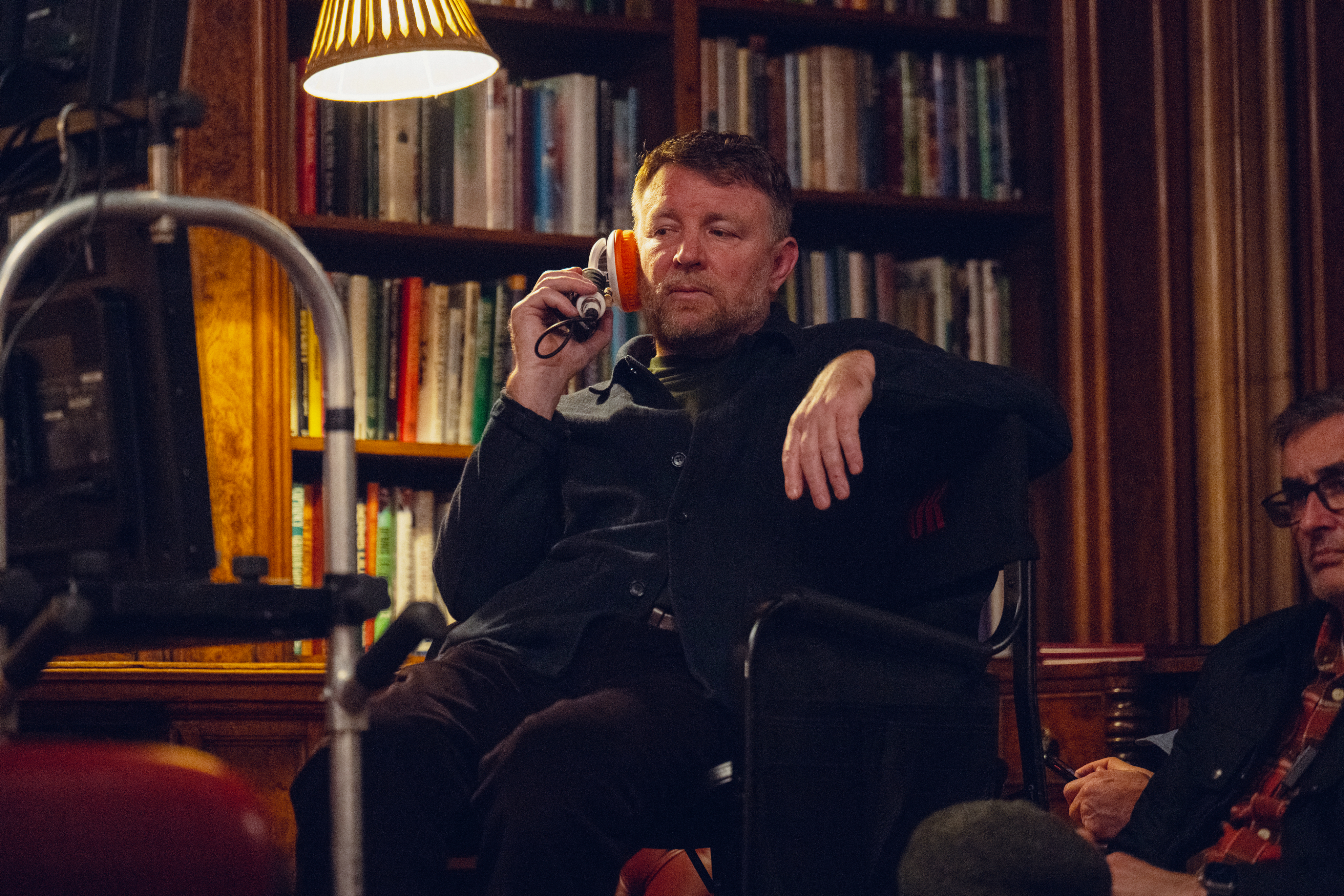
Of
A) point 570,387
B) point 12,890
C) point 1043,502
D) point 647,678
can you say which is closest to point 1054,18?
point 1043,502

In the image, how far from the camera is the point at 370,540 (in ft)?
9.25

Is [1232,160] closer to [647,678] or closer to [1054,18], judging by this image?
[1054,18]

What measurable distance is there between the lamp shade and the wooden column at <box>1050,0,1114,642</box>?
122cm

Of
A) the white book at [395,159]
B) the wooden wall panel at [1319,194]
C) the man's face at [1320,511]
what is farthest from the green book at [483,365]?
the wooden wall panel at [1319,194]

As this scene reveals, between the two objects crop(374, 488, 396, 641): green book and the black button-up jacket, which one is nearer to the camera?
the black button-up jacket

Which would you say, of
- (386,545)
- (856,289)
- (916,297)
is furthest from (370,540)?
(916,297)

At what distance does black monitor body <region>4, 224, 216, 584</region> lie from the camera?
1268 millimetres

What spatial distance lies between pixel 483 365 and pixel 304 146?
49cm

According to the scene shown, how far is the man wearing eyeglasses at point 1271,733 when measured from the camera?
1.86 metres

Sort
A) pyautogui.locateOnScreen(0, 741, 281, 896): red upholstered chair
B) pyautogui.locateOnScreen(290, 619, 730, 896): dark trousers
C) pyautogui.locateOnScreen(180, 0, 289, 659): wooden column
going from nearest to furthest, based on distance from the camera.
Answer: pyautogui.locateOnScreen(0, 741, 281, 896): red upholstered chair, pyautogui.locateOnScreen(290, 619, 730, 896): dark trousers, pyautogui.locateOnScreen(180, 0, 289, 659): wooden column

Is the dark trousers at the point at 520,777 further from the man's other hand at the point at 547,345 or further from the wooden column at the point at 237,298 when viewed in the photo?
the wooden column at the point at 237,298

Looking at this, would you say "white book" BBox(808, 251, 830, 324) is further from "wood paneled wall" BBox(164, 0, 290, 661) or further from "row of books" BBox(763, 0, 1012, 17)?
"wood paneled wall" BBox(164, 0, 290, 661)

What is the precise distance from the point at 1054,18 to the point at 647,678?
73.7 inches

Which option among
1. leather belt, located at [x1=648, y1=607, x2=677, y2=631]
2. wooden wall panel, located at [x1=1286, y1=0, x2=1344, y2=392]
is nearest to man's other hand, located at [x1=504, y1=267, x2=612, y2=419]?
leather belt, located at [x1=648, y1=607, x2=677, y2=631]
